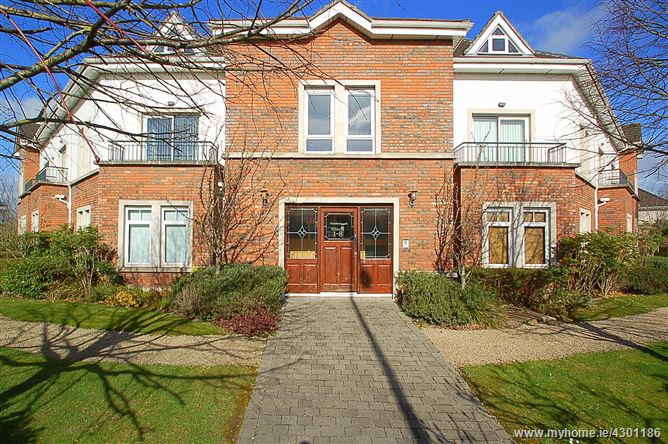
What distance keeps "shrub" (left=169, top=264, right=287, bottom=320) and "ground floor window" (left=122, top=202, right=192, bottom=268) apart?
2.01 metres

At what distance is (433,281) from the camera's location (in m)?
7.51

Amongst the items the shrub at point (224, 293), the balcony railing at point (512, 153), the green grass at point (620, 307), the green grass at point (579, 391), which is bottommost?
the green grass at point (579, 391)

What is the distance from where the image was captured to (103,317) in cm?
684

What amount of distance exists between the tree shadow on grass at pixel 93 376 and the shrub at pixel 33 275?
310 cm

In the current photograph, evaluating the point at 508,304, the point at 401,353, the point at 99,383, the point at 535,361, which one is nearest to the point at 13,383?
the point at 99,383

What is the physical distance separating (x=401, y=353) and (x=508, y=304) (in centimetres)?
471

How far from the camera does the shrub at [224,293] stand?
6.51 metres

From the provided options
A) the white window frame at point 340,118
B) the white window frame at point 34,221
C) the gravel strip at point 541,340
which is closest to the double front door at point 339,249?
the white window frame at point 340,118

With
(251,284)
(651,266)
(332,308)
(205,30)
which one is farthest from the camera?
(651,266)

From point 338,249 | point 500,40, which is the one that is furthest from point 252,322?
point 500,40

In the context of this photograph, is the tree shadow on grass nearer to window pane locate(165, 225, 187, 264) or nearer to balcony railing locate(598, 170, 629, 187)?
window pane locate(165, 225, 187, 264)

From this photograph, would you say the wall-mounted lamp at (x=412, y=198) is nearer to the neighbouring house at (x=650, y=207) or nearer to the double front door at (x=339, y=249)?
the double front door at (x=339, y=249)

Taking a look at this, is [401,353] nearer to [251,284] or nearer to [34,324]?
[251,284]

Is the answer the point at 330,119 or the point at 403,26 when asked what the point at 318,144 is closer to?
the point at 330,119
